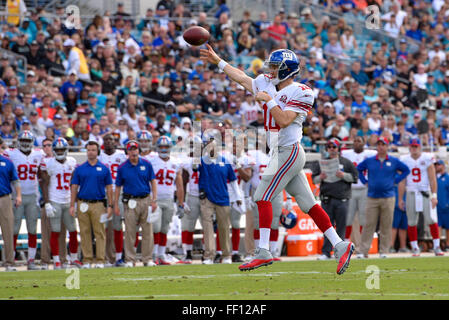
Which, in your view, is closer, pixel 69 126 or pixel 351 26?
pixel 69 126

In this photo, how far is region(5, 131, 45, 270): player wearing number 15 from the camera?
43.5 feet

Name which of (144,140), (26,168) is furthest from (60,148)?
(144,140)

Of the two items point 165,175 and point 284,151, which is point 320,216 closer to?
point 284,151

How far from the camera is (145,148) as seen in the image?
14188 mm

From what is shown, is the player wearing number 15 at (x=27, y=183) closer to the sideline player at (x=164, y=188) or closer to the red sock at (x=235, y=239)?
the sideline player at (x=164, y=188)

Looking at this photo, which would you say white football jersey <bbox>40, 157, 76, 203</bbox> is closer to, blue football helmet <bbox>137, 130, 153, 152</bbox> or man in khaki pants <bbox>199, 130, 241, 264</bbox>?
blue football helmet <bbox>137, 130, 153, 152</bbox>

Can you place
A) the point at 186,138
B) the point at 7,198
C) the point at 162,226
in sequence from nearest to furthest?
the point at 7,198 < the point at 162,226 < the point at 186,138

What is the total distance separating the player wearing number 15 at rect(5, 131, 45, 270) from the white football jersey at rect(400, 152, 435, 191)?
6.41 metres

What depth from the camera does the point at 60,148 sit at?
43.8 feet

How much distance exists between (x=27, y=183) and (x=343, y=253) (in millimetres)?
6674

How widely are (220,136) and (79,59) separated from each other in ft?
15.0

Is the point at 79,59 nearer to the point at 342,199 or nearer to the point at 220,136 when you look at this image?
the point at 220,136
